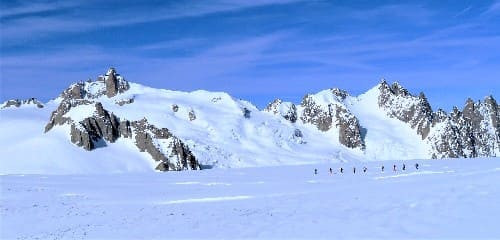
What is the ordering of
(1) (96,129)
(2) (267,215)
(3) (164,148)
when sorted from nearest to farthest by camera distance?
(2) (267,215) → (3) (164,148) → (1) (96,129)

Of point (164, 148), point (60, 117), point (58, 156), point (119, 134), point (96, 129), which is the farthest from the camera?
point (60, 117)

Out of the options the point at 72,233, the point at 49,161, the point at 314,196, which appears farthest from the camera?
the point at 49,161

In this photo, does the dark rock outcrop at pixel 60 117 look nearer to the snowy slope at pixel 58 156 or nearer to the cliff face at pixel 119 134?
the cliff face at pixel 119 134

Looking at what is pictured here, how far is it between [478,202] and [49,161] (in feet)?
394

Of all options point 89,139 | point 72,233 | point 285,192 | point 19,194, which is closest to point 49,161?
point 89,139

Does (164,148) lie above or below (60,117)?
below

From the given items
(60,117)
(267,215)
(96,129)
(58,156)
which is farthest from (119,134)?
(267,215)

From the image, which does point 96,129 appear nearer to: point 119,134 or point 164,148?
point 119,134

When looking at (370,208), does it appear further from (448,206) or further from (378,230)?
(378,230)

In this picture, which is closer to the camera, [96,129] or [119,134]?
[96,129]

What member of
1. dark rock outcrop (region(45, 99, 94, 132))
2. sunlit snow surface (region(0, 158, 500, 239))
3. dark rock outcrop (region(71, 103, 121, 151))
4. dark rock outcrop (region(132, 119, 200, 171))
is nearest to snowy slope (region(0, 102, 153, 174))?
dark rock outcrop (region(71, 103, 121, 151))

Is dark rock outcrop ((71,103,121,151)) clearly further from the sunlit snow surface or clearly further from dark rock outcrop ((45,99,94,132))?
the sunlit snow surface

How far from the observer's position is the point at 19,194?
50.9 meters

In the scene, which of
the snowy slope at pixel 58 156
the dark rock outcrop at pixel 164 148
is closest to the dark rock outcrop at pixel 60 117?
the snowy slope at pixel 58 156
